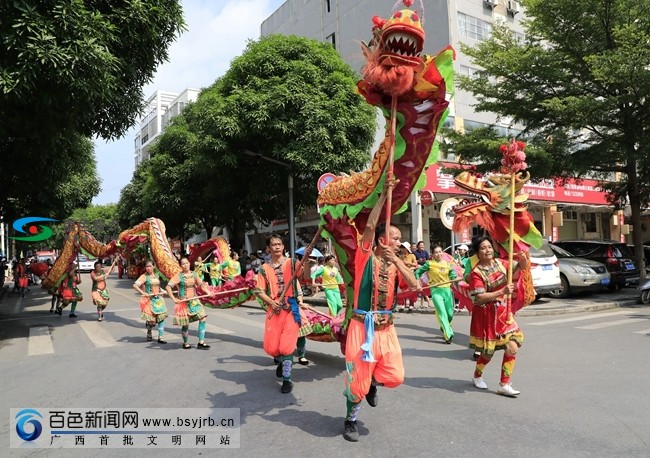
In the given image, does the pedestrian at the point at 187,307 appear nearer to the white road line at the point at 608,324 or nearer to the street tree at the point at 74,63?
the street tree at the point at 74,63

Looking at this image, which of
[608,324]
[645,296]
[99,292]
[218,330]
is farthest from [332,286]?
[645,296]

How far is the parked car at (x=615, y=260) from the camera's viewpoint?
14.2 m

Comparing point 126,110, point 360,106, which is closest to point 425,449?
point 126,110

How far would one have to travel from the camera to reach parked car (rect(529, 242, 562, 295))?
12000 mm

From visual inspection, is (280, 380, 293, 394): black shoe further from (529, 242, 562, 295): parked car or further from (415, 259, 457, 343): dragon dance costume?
(529, 242, 562, 295): parked car

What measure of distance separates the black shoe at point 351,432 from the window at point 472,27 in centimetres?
2116

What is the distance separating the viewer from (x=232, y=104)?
50.5ft

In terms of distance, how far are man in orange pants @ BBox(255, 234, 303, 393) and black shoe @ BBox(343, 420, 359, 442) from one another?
59.0 inches

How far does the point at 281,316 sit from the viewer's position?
5586 mm

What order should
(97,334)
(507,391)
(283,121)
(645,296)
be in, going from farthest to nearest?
(283,121) → (645,296) → (97,334) → (507,391)

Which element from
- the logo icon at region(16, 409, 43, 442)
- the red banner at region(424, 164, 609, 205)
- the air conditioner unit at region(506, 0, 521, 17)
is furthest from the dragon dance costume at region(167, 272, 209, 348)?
the air conditioner unit at region(506, 0, 521, 17)

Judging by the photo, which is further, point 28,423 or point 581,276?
point 581,276

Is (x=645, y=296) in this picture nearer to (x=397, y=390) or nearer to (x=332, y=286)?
(x=332, y=286)

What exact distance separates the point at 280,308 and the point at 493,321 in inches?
93.4
